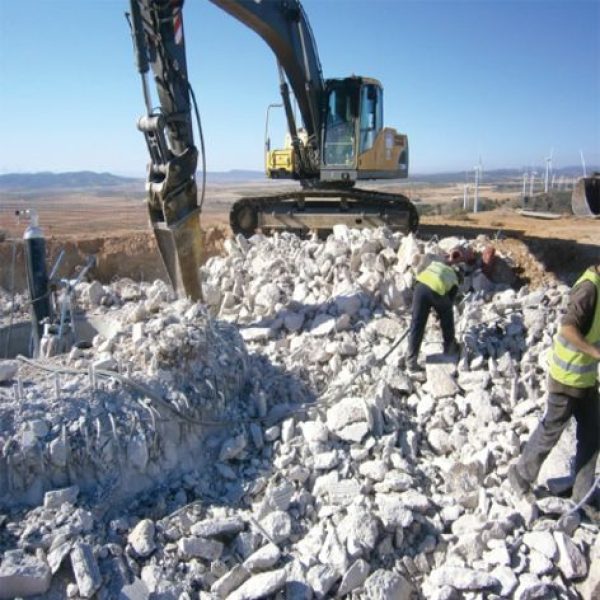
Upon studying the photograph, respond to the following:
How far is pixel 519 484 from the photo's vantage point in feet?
15.3

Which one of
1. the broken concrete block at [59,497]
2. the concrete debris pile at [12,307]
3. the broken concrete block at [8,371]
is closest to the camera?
the broken concrete block at [59,497]

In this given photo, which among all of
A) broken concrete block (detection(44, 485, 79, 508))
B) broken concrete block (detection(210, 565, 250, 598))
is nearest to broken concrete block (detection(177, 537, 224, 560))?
broken concrete block (detection(210, 565, 250, 598))

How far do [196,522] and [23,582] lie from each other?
1.17 m

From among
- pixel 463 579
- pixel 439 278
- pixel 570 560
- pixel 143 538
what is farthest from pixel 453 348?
pixel 143 538

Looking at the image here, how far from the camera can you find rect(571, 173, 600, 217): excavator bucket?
406 cm

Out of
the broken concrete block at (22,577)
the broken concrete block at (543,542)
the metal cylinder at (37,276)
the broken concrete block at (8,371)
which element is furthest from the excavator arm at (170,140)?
the broken concrete block at (543,542)

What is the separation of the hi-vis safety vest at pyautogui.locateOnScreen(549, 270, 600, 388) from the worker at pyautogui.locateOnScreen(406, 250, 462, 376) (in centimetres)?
183

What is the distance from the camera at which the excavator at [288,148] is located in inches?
267

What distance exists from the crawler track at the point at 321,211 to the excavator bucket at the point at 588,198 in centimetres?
583

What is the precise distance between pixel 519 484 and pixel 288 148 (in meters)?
7.41

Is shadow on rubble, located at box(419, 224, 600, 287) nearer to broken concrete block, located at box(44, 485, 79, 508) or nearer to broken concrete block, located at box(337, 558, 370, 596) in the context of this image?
Result: broken concrete block, located at box(337, 558, 370, 596)

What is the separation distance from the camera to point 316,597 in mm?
4023

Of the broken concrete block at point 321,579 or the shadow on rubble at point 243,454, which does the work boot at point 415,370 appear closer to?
the shadow on rubble at point 243,454

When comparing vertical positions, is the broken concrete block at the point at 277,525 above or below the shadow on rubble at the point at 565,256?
below
